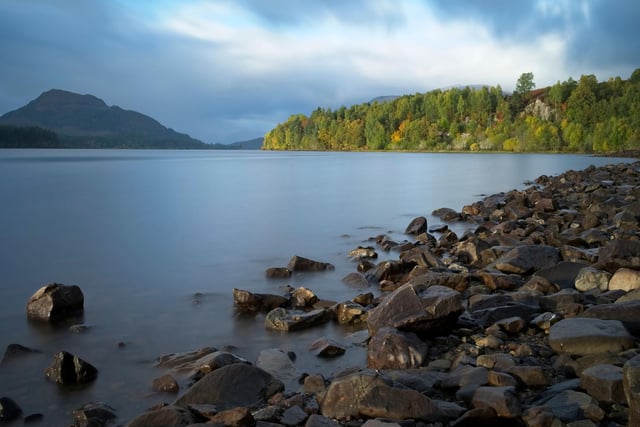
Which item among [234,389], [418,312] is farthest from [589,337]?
[234,389]

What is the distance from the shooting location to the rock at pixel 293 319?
25.0 feet

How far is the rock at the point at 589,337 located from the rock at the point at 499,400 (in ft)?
4.46

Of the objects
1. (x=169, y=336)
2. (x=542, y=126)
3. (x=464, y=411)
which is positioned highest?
(x=542, y=126)

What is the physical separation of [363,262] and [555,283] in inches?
168

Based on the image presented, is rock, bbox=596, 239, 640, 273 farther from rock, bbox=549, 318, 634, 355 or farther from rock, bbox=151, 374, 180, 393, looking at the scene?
rock, bbox=151, 374, 180, 393

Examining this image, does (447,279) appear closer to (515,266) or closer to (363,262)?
(515,266)

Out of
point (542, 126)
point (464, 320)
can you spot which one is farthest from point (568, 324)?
point (542, 126)

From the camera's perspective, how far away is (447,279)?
29.1 ft

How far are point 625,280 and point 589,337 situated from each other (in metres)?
2.66

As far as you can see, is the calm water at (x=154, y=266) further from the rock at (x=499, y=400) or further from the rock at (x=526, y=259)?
the rock at (x=526, y=259)

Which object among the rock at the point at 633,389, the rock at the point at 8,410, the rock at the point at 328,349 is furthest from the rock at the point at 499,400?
the rock at the point at 8,410

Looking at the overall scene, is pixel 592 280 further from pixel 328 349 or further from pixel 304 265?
pixel 304 265

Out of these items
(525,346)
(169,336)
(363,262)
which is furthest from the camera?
Answer: (363,262)

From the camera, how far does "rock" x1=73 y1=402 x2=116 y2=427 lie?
4875 millimetres
